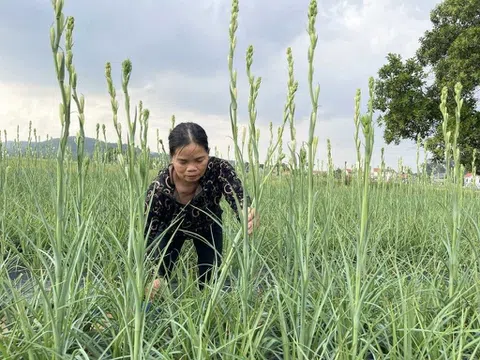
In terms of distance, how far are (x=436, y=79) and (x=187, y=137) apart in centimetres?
1992


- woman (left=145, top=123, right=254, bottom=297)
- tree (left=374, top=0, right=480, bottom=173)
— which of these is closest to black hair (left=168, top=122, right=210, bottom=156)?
woman (left=145, top=123, right=254, bottom=297)

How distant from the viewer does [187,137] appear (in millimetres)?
2326

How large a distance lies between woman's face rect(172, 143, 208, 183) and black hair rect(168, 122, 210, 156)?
28mm

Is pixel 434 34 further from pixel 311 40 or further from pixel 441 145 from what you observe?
pixel 311 40

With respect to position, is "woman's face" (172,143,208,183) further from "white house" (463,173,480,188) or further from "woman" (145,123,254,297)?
"white house" (463,173,480,188)

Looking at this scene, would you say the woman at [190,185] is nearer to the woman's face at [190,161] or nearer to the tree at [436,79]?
the woman's face at [190,161]

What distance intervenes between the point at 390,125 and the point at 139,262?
20611 millimetres

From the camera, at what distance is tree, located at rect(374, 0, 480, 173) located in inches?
696

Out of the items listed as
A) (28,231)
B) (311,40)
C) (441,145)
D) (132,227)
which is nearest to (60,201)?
(132,227)

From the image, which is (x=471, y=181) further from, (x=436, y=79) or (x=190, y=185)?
(x=436, y=79)

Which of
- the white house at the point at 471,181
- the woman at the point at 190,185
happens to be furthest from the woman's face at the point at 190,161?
the white house at the point at 471,181

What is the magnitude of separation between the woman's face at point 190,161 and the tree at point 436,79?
58.2 feet

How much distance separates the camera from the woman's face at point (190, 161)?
2.31m

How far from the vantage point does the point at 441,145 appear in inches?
723
